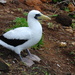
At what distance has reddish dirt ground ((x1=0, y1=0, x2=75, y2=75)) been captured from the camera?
5.16 metres

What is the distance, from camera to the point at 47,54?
6387 mm

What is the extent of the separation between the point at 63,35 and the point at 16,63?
3131 mm

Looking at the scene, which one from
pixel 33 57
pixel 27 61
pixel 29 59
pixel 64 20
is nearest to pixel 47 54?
pixel 33 57

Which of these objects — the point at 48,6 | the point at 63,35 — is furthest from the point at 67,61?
the point at 48,6

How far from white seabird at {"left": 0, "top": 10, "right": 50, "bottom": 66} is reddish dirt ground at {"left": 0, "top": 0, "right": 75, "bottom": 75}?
238 millimetres

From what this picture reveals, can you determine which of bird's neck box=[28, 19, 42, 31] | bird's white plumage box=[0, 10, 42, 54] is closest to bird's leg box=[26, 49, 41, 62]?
bird's white plumage box=[0, 10, 42, 54]

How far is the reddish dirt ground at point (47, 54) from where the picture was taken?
16.9 ft

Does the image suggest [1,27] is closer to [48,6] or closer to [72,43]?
[72,43]

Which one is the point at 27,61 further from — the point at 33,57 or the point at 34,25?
the point at 34,25

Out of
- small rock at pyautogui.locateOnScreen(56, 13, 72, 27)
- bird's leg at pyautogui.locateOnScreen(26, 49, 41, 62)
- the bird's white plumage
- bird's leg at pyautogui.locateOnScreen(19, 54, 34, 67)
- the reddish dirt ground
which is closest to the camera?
the bird's white plumage

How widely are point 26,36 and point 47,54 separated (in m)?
1.50

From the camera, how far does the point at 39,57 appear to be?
589 cm

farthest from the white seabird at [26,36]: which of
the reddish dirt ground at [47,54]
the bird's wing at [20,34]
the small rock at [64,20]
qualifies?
the small rock at [64,20]

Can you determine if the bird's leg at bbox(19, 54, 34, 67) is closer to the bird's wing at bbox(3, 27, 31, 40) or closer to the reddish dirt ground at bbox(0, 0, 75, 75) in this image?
the reddish dirt ground at bbox(0, 0, 75, 75)
